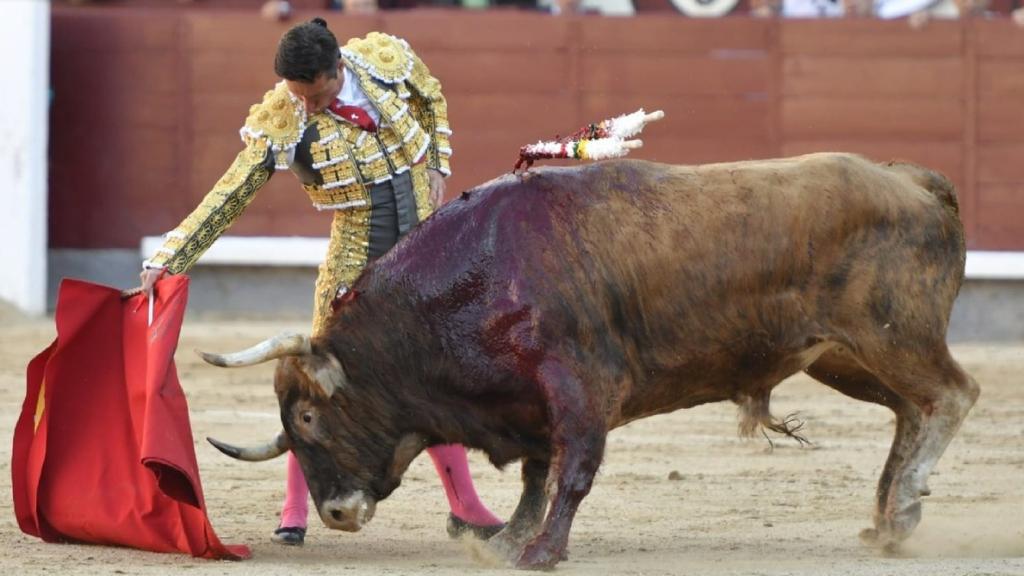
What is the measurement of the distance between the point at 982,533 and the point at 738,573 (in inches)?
34.1

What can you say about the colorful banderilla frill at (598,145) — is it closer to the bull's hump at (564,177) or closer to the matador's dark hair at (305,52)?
the bull's hump at (564,177)

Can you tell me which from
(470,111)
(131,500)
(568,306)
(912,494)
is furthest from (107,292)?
(470,111)

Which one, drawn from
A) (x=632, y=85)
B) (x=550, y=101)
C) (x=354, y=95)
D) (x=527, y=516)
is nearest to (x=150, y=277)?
(x=354, y=95)

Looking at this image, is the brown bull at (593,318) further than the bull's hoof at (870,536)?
No

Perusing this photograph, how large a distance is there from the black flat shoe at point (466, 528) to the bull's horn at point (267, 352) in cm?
64

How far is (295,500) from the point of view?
4.43 meters

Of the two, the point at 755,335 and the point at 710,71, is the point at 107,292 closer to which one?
the point at 755,335

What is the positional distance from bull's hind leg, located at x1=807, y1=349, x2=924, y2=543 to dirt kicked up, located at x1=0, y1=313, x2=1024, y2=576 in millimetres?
105

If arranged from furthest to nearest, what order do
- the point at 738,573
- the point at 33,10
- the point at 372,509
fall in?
the point at 33,10, the point at 372,509, the point at 738,573

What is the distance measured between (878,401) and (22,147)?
6.08m

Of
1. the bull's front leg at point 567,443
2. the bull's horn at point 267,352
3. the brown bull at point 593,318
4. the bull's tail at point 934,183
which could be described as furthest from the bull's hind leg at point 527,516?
the bull's tail at point 934,183

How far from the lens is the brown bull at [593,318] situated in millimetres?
4004

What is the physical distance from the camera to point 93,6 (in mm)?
10109

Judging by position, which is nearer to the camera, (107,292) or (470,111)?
(107,292)
